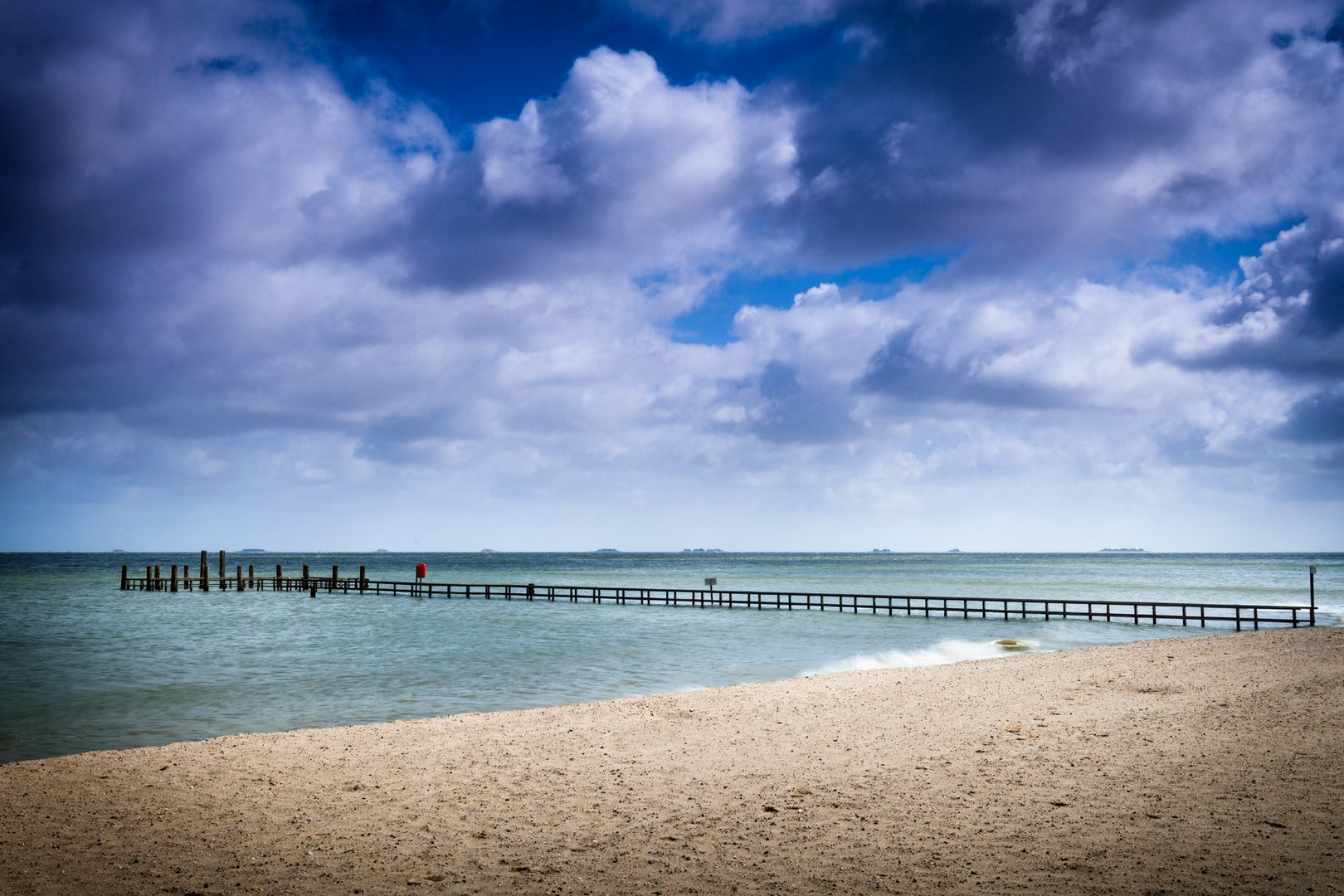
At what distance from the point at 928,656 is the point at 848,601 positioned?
32763 millimetres

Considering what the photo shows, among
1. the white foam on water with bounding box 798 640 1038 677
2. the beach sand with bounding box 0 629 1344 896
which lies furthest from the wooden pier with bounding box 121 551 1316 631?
the beach sand with bounding box 0 629 1344 896

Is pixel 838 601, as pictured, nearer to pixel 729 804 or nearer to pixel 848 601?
pixel 848 601

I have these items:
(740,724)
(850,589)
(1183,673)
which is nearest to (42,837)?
(740,724)

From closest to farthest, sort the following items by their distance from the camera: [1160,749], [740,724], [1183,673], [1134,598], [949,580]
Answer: [1160,749] < [740,724] < [1183,673] < [1134,598] < [949,580]

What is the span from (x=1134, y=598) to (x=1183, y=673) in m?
47.5

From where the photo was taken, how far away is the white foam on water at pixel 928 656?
24.2 m

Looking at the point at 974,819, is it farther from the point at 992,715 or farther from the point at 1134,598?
the point at 1134,598

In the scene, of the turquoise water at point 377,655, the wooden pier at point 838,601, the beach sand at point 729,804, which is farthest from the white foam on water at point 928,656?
the beach sand at point 729,804

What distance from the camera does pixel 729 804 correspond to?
898 centimetres

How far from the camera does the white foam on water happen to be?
24.2m

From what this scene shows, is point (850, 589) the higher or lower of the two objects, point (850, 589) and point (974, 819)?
the lower

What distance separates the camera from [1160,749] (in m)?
10.7

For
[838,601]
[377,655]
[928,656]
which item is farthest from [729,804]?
[838,601]

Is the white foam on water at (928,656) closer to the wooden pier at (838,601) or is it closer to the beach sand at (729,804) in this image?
the wooden pier at (838,601)
